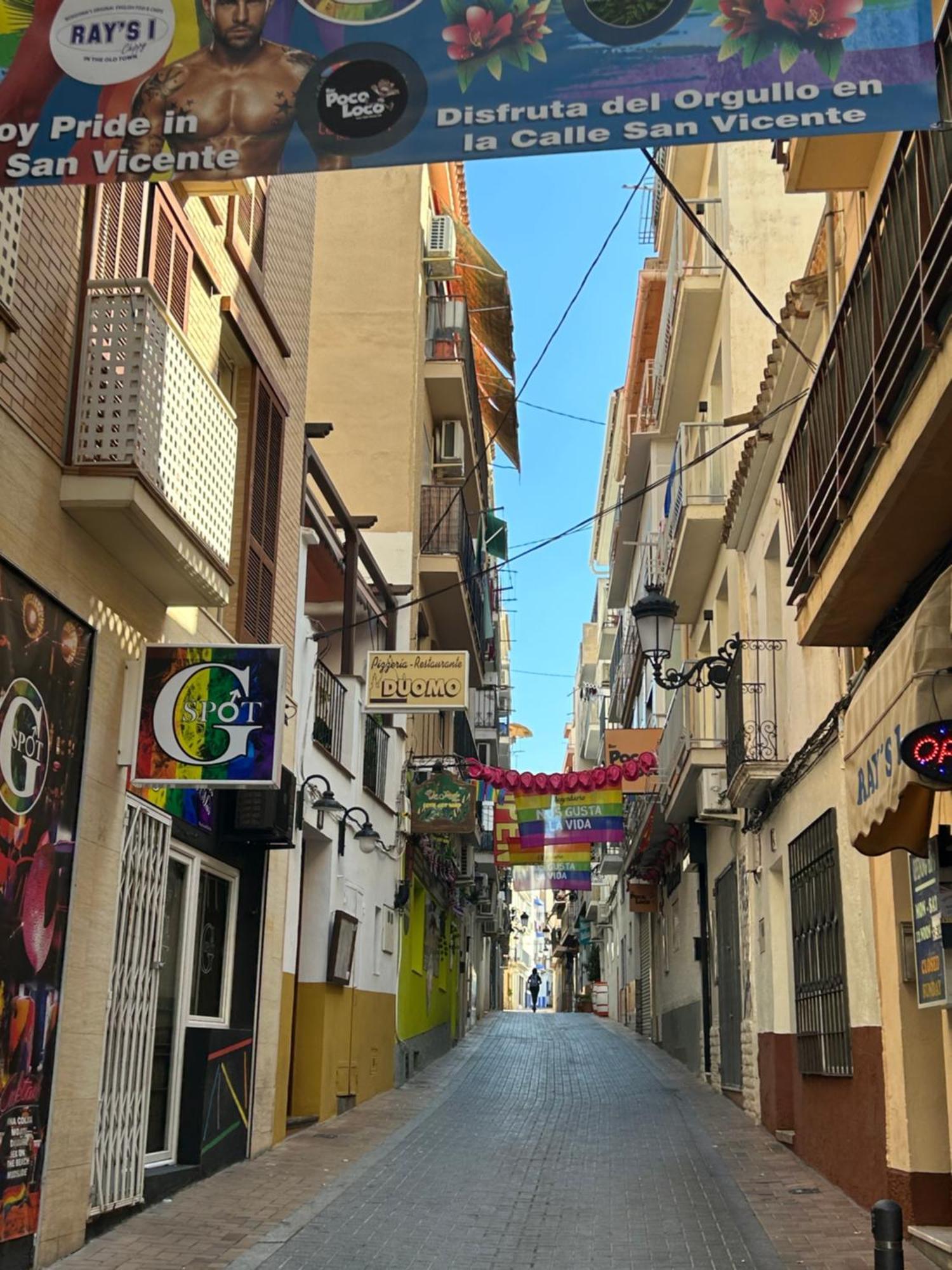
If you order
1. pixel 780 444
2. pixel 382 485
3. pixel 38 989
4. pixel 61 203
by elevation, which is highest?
pixel 382 485

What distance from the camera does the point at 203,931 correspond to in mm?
11359

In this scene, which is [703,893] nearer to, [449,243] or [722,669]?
[722,669]

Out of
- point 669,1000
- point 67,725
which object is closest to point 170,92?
point 67,725

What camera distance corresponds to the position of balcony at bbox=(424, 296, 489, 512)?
2462 centimetres

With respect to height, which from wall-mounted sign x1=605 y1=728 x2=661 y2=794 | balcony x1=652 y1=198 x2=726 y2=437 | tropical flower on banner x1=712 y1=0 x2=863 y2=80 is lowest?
tropical flower on banner x1=712 y1=0 x2=863 y2=80

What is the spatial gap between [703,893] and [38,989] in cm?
1557

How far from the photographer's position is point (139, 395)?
8.30 m

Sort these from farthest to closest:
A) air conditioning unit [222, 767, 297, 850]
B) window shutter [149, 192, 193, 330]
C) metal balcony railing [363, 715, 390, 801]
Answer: metal balcony railing [363, 715, 390, 801]
air conditioning unit [222, 767, 297, 850]
window shutter [149, 192, 193, 330]

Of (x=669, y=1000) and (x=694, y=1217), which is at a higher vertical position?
(x=669, y=1000)

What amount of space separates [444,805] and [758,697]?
7.40 meters

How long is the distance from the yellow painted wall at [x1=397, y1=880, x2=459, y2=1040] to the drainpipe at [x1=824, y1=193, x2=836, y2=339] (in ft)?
43.9

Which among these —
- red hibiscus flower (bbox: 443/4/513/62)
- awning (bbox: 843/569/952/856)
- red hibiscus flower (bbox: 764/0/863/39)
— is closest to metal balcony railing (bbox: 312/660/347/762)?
awning (bbox: 843/569/952/856)

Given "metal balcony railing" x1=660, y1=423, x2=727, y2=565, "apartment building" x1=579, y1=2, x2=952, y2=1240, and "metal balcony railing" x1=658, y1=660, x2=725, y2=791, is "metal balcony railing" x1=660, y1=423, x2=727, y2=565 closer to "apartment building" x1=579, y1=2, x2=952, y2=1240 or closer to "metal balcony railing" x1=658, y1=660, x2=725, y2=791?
"apartment building" x1=579, y1=2, x2=952, y2=1240

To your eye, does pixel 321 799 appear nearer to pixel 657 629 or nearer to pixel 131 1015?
pixel 657 629
